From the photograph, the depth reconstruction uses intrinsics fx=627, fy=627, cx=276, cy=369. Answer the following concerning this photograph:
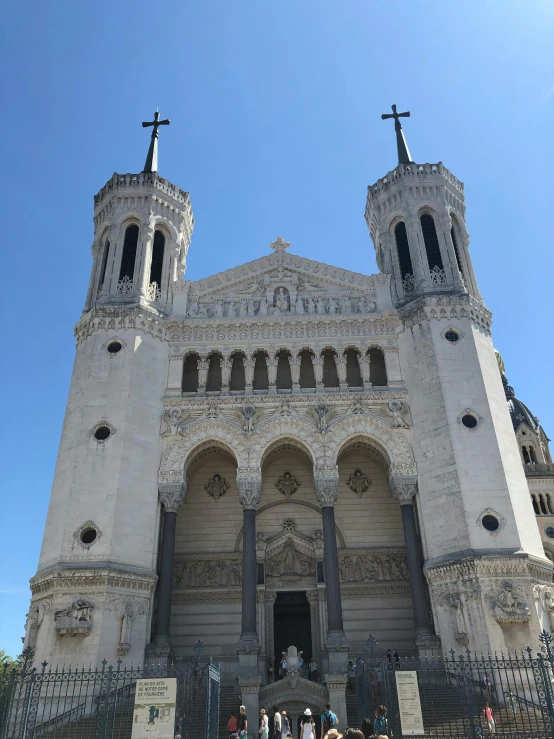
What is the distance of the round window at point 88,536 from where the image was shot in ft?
71.1

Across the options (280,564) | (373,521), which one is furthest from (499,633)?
(280,564)

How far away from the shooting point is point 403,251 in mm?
29812

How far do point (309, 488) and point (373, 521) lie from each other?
293 centimetres

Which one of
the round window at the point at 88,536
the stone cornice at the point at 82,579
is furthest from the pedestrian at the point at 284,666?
the round window at the point at 88,536

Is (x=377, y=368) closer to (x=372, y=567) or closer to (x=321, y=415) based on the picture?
(x=321, y=415)

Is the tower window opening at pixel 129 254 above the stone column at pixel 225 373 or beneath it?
above

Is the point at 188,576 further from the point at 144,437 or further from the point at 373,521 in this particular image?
the point at 373,521

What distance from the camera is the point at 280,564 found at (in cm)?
2488

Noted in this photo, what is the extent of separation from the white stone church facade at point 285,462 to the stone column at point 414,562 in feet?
0.24

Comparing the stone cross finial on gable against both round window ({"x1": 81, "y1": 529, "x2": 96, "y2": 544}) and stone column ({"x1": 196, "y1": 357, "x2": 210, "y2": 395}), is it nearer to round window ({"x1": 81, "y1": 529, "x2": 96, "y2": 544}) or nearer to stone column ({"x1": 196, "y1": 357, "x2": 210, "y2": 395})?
stone column ({"x1": 196, "y1": 357, "x2": 210, "y2": 395})

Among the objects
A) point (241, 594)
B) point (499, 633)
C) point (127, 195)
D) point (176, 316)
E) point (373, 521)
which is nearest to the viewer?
point (499, 633)

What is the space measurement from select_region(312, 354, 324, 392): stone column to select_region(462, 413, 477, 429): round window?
5.73 meters

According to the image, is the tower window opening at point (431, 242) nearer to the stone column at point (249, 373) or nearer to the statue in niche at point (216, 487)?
the stone column at point (249, 373)

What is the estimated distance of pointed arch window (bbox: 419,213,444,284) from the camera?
28.0 meters
